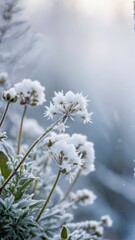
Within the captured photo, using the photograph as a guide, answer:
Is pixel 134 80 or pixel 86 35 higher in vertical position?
pixel 86 35

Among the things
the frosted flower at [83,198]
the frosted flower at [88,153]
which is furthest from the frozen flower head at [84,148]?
the frosted flower at [83,198]

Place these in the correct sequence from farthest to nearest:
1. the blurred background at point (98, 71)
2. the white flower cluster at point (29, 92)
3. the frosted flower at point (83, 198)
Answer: the blurred background at point (98, 71) → the frosted flower at point (83, 198) → the white flower cluster at point (29, 92)

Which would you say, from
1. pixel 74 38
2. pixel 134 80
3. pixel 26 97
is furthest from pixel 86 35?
pixel 26 97

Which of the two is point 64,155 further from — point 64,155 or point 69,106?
point 69,106

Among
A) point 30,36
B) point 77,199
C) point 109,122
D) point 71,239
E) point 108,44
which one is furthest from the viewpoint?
Result: point 109,122

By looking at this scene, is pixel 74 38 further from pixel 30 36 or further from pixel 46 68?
pixel 30 36

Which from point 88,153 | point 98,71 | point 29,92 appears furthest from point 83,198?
point 98,71

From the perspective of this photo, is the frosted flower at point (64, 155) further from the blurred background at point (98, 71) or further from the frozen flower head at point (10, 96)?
the blurred background at point (98, 71)
